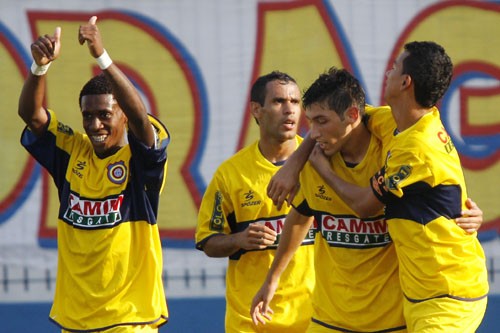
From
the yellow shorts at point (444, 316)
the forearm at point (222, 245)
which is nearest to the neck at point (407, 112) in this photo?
the yellow shorts at point (444, 316)

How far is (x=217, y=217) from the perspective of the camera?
631 centimetres

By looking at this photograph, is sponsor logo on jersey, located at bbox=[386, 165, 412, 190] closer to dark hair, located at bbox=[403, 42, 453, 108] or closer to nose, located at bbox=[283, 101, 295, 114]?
dark hair, located at bbox=[403, 42, 453, 108]

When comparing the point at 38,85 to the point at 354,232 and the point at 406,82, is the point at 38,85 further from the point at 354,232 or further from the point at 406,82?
the point at 406,82

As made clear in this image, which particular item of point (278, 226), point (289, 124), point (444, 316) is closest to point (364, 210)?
point (444, 316)

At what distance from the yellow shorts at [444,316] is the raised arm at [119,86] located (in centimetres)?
166

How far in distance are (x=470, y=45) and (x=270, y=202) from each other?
285cm

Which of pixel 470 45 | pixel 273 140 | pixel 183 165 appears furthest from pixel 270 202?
pixel 470 45

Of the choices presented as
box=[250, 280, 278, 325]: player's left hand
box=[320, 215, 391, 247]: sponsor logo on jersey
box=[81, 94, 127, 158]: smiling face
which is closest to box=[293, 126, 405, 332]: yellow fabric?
box=[320, 215, 391, 247]: sponsor logo on jersey

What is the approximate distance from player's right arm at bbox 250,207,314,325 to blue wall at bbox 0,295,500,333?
8.97 feet

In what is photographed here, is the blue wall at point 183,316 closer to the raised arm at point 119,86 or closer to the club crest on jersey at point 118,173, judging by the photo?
the club crest on jersey at point 118,173

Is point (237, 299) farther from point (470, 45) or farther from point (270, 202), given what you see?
point (470, 45)

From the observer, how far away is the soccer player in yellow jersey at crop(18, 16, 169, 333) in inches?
229

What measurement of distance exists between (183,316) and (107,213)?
274cm

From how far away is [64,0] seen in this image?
847 cm
